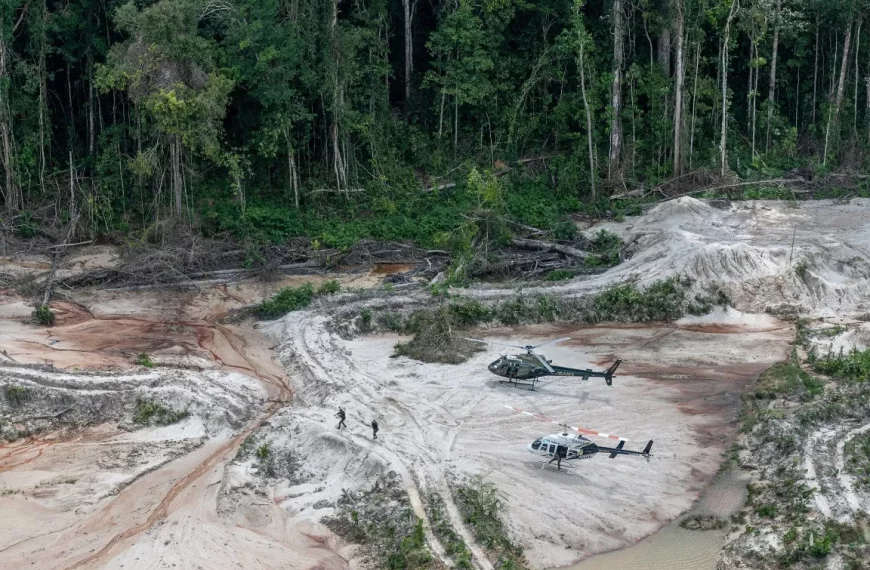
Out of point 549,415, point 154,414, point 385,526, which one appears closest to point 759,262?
point 549,415

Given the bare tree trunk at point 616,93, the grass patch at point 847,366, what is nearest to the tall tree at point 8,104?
the bare tree trunk at point 616,93

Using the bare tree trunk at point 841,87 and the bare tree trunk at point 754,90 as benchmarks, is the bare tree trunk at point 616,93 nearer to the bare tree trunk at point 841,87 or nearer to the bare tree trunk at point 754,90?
the bare tree trunk at point 754,90

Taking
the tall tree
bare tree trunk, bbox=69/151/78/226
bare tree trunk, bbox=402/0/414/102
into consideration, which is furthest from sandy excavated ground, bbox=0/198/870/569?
bare tree trunk, bbox=402/0/414/102

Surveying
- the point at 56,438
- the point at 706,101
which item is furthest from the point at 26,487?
the point at 706,101

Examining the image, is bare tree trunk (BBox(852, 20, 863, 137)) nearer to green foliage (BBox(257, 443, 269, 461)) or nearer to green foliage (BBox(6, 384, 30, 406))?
green foliage (BBox(257, 443, 269, 461))

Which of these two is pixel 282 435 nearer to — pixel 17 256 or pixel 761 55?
pixel 17 256

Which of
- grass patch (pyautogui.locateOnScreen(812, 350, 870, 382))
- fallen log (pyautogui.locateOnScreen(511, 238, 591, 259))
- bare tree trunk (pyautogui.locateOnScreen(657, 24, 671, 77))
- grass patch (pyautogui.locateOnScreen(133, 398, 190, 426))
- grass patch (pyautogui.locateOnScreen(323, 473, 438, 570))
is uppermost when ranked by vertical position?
bare tree trunk (pyautogui.locateOnScreen(657, 24, 671, 77))

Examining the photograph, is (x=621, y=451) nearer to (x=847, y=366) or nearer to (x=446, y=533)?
(x=446, y=533)

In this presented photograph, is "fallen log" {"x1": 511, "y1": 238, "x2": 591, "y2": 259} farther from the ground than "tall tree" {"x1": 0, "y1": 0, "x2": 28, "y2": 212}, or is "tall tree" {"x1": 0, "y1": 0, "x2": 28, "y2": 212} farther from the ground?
"tall tree" {"x1": 0, "y1": 0, "x2": 28, "y2": 212}
